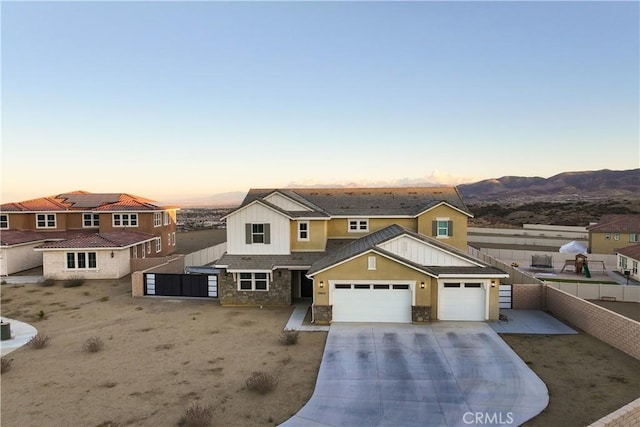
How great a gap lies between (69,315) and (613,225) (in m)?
46.1

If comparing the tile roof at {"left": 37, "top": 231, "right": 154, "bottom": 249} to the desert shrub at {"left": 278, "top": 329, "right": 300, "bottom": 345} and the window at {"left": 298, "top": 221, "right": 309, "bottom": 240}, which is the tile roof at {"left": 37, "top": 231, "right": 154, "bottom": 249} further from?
the desert shrub at {"left": 278, "top": 329, "right": 300, "bottom": 345}

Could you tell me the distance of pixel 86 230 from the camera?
37312 mm

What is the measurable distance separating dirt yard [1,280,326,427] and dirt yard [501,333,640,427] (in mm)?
7204

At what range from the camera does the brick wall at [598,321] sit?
14633 mm

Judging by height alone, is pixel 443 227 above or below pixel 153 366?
above

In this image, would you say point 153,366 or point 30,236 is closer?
point 153,366

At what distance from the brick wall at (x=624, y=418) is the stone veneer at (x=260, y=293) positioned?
16.0 metres

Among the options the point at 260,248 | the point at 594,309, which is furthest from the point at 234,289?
the point at 594,309

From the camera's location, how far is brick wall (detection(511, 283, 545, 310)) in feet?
69.9

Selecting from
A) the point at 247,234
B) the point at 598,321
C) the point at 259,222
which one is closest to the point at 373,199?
the point at 259,222

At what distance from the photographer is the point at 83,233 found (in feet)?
121

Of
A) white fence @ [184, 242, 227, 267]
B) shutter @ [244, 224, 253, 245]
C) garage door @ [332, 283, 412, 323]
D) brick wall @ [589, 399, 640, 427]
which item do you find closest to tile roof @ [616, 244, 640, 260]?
garage door @ [332, 283, 412, 323]

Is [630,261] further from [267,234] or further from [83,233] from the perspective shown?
[83,233]

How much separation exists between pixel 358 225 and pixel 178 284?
484 inches
